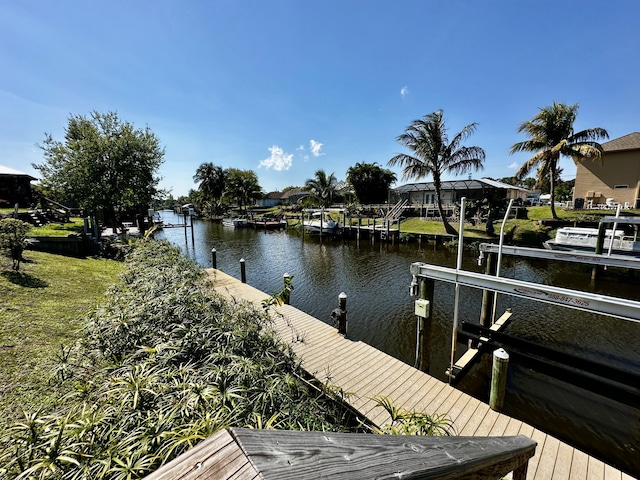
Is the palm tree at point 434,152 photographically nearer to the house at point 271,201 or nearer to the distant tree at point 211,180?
the distant tree at point 211,180

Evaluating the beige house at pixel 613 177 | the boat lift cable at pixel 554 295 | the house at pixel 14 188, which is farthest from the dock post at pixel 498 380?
the house at pixel 14 188

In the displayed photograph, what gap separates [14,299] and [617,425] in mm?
12711

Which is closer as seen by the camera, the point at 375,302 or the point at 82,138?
the point at 375,302

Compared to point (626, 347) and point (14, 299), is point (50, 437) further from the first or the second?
point (626, 347)

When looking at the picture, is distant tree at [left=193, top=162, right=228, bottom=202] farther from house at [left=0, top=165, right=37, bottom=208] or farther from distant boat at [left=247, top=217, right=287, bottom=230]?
house at [left=0, top=165, right=37, bottom=208]

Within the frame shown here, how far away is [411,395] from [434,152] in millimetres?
20737

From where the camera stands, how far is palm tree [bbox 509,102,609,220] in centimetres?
2031

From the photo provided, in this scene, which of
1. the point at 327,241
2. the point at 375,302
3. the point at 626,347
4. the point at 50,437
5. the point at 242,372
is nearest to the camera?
the point at 50,437

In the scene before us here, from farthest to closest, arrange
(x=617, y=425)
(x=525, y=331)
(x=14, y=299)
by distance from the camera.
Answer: (x=525, y=331)
(x=14, y=299)
(x=617, y=425)

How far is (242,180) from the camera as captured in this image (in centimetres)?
5288

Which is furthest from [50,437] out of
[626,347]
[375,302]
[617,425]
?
[626,347]

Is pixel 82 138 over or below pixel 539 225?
over

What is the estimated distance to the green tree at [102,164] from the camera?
59.5 ft

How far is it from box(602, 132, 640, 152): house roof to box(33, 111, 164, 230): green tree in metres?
37.1
